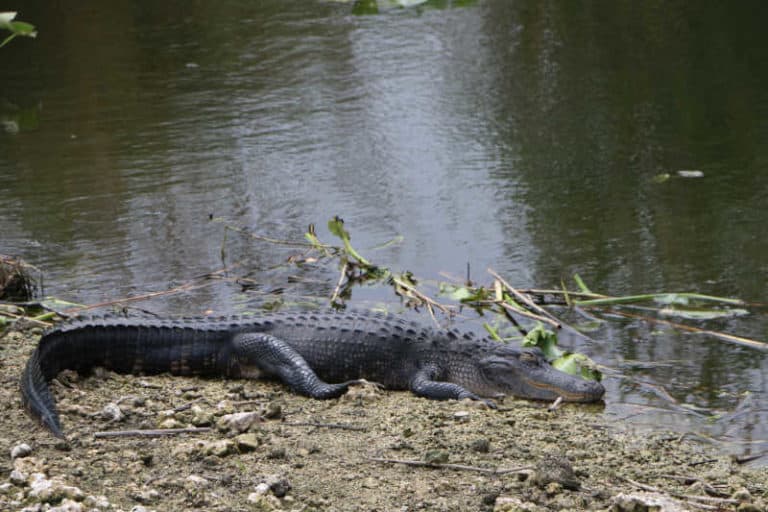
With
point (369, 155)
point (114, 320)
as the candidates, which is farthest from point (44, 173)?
point (114, 320)

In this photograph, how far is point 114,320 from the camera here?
5336mm

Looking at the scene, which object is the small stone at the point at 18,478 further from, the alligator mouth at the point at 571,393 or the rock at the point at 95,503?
the alligator mouth at the point at 571,393

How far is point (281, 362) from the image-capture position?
5.36 metres

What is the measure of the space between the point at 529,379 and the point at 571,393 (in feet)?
0.88

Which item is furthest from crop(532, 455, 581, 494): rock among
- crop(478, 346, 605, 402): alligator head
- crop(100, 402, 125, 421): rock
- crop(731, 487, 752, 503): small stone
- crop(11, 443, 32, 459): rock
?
crop(11, 443, 32, 459): rock

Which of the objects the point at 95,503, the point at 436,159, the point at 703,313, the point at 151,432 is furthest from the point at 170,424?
the point at 436,159

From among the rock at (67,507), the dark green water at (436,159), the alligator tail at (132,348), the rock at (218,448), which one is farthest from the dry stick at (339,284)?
the rock at (67,507)

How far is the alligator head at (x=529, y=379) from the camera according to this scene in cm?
Result: 517

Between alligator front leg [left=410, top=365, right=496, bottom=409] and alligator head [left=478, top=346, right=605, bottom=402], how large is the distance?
4.9 inches

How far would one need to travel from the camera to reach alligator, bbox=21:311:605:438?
17.0 feet

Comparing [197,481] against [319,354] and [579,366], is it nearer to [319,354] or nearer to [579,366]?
[319,354]

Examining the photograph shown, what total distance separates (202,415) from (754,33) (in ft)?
33.3

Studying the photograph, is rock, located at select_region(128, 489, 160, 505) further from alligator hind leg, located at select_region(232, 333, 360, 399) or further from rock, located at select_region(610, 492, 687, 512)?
alligator hind leg, located at select_region(232, 333, 360, 399)

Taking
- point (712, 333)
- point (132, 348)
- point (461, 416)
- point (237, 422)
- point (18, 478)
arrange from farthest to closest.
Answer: point (712, 333) < point (132, 348) < point (461, 416) < point (237, 422) < point (18, 478)
